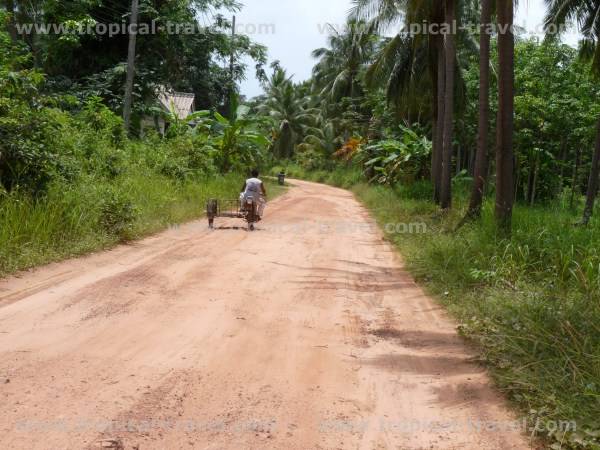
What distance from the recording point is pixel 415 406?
14.5 ft

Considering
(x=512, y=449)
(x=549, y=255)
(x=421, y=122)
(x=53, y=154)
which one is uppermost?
(x=421, y=122)

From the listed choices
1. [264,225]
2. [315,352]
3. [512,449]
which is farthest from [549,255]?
[264,225]

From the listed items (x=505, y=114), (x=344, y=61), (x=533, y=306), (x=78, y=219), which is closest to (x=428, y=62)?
(x=505, y=114)

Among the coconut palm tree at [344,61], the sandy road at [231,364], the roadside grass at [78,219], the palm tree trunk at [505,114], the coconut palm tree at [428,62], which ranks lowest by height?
the sandy road at [231,364]

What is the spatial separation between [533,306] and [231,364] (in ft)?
9.97

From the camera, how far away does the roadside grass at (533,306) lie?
13.7ft

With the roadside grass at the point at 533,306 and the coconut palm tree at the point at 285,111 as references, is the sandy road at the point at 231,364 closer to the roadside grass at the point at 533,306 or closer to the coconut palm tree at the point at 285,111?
the roadside grass at the point at 533,306

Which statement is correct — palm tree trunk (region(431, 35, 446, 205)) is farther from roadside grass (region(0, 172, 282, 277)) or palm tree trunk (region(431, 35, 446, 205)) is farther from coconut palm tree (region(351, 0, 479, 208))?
roadside grass (region(0, 172, 282, 277))

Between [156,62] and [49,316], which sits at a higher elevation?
[156,62]

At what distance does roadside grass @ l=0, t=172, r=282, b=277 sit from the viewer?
8492 millimetres

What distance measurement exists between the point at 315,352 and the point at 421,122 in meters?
29.8

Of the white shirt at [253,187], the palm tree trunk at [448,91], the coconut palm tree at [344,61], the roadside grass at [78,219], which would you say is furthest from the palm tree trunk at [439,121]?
the coconut palm tree at [344,61]

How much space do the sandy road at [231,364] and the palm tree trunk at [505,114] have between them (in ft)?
9.03

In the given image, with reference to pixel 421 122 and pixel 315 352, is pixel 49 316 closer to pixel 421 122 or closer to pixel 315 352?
pixel 315 352
